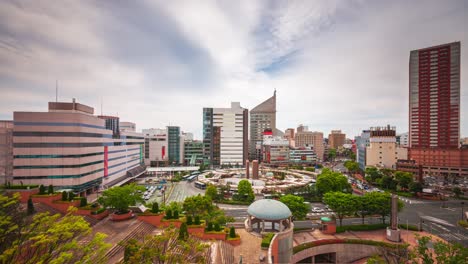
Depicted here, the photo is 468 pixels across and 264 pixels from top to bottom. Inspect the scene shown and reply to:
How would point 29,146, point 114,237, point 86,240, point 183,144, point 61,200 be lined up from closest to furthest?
point 86,240 → point 114,237 → point 61,200 → point 29,146 → point 183,144

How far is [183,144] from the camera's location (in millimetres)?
122062

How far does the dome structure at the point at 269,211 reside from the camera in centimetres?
2691

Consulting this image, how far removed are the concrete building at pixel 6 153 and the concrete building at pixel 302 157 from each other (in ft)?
357

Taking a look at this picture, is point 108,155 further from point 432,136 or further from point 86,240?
point 432,136

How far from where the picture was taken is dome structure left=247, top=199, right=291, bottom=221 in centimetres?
2691

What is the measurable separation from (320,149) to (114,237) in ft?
499

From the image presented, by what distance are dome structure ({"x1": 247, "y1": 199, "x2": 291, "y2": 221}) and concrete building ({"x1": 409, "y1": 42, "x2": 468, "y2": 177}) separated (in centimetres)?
9196

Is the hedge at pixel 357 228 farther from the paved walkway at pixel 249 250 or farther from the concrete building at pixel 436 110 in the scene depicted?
the concrete building at pixel 436 110

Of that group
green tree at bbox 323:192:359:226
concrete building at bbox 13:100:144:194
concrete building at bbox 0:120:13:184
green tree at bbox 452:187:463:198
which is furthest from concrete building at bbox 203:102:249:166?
green tree at bbox 452:187:463:198

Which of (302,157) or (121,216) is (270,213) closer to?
(121,216)

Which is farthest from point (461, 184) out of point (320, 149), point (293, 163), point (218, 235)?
point (218, 235)

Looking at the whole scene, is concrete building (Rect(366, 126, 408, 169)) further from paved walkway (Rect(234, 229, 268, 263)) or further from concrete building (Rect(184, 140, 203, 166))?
concrete building (Rect(184, 140, 203, 166))

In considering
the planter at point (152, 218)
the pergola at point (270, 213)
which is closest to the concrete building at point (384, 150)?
the pergola at point (270, 213)

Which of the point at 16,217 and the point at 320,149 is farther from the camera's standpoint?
the point at 320,149
